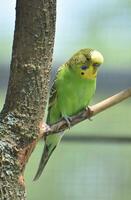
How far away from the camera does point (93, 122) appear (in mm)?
1377

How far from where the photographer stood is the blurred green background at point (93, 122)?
126 cm

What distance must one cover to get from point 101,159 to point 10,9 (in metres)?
0.43

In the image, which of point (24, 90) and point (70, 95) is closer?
point (24, 90)

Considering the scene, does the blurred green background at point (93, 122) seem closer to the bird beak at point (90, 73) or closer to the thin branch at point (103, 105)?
the bird beak at point (90, 73)

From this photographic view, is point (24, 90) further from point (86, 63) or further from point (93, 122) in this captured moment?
point (93, 122)

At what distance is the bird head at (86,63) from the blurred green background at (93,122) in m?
0.26

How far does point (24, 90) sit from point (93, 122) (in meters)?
0.70

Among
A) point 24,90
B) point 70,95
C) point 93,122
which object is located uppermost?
point 24,90

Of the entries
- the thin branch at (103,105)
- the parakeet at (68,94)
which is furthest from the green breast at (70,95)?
the thin branch at (103,105)

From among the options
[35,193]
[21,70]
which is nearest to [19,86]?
[21,70]

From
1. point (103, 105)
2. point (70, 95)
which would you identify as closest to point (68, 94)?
point (70, 95)

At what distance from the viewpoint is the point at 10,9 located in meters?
1.22

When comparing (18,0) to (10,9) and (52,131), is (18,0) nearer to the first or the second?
(52,131)

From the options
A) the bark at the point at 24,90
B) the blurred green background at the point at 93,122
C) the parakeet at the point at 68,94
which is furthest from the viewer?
the blurred green background at the point at 93,122
